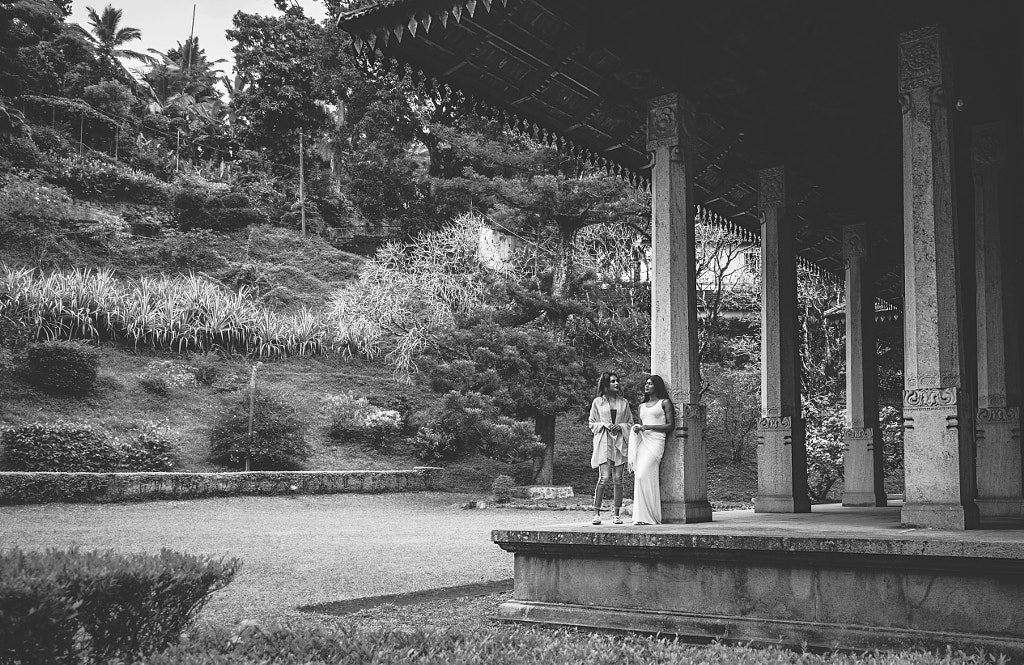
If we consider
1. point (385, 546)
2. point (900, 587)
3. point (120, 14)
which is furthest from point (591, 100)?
point (120, 14)

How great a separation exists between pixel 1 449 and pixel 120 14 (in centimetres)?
4385

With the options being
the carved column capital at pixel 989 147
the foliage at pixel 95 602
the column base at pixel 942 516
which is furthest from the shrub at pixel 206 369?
the column base at pixel 942 516

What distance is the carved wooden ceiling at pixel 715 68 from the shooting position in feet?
25.0

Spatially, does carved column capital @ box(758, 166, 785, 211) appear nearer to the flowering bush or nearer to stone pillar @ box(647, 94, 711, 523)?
stone pillar @ box(647, 94, 711, 523)

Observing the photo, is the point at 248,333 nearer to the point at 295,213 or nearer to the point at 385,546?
the point at 295,213

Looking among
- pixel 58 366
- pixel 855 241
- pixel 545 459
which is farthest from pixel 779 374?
pixel 58 366

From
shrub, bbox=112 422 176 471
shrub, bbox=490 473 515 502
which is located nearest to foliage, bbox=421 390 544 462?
shrub, bbox=490 473 515 502

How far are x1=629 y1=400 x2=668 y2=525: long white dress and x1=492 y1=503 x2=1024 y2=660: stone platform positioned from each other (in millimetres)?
379

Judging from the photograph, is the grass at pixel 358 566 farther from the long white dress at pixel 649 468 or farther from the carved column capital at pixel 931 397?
the carved column capital at pixel 931 397

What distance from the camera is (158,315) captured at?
29188mm

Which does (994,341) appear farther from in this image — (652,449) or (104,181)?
(104,181)

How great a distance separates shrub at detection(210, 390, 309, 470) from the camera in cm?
2323

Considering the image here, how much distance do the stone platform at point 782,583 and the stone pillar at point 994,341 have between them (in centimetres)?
286

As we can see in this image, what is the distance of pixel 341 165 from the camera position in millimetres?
45469
